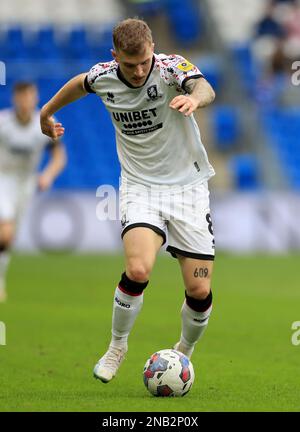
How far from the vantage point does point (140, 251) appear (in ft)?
23.1

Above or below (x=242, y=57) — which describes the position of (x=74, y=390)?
below

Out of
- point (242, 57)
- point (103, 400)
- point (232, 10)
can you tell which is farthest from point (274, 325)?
point (232, 10)

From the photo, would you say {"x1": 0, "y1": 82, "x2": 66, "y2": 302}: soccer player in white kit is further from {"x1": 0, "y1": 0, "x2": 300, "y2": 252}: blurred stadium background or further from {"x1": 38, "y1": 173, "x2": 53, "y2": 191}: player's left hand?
{"x1": 0, "y1": 0, "x2": 300, "y2": 252}: blurred stadium background

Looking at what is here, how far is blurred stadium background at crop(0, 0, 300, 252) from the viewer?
1970 cm

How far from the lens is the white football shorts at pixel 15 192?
13781 millimetres

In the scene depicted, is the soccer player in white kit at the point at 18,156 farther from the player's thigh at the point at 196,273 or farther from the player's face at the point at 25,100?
the player's thigh at the point at 196,273

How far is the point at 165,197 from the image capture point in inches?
293

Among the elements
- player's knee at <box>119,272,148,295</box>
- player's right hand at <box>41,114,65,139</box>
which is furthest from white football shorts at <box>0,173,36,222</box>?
player's knee at <box>119,272,148,295</box>

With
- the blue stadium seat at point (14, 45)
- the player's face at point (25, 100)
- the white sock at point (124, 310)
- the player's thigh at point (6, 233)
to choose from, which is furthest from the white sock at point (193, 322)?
the blue stadium seat at point (14, 45)

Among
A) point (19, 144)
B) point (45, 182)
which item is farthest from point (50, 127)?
point (19, 144)

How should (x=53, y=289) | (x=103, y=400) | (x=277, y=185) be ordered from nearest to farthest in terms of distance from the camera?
(x=103, y=400) < (x=53, y=289) < (x=277, y=185)

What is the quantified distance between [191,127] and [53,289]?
6.96 metres

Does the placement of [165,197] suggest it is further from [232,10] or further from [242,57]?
[232,10]
